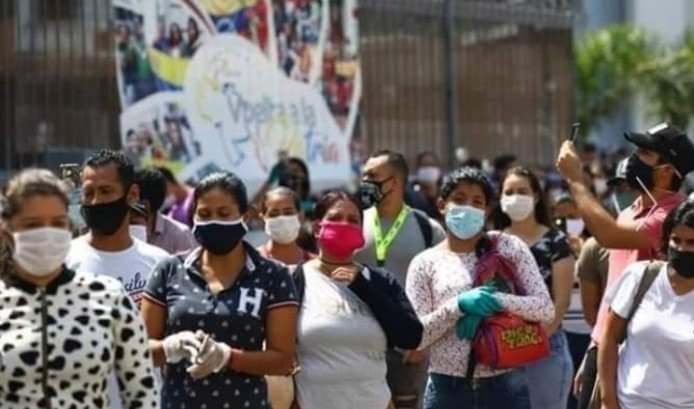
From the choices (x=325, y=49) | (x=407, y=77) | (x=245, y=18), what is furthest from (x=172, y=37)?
(x=407, y=77)

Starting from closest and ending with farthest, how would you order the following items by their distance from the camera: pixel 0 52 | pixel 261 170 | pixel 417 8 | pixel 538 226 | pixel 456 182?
pixel 456 182, pixel 538 226, pixel 0 52, pixel 261 170, pixel 417 8

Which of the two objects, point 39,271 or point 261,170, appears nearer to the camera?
point 39,271

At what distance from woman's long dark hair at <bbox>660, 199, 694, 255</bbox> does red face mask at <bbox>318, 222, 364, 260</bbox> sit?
4.06 feet

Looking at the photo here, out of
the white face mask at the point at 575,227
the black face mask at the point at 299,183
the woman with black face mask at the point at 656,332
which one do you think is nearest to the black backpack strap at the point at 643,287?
the woman with black face mask at the point at 656,332

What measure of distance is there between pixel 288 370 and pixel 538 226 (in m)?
3.28

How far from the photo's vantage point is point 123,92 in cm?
1839

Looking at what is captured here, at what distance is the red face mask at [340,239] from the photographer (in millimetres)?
6844

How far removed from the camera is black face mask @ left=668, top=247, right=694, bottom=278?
632 centimetres

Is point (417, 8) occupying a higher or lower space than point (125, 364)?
higher

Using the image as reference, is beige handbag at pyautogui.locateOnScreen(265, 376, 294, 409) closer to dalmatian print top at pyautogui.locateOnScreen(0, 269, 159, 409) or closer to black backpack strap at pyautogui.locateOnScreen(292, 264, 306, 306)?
black backpack strap at pyautogui.locateOnScreen(292, 264, 306, 306)

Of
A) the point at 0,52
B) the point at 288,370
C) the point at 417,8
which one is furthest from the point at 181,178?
the point at 288,370

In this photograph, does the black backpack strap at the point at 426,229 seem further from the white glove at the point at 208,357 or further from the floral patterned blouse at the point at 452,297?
the white glove at the point at 208,357

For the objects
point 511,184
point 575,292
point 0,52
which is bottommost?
point 575,292

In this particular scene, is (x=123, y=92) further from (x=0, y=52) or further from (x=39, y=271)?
(x=39, y=271)
